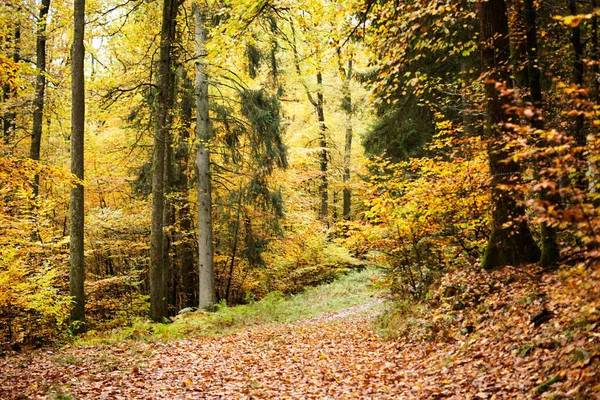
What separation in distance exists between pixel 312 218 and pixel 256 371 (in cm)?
1488

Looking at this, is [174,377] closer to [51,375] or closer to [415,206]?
[51,375]

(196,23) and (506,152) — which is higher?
(196,23)

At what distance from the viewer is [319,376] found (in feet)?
22.8

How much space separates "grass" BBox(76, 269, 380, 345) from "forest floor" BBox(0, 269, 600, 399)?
1168 millimetres

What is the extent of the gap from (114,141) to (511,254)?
16081 mm

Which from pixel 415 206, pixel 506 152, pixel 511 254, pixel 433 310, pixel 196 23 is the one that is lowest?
pixel 433 310

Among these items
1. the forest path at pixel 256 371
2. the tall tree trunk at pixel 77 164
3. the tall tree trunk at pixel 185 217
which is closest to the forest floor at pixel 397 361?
the forest path at pixel 256 371

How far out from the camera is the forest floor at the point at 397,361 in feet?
14.6

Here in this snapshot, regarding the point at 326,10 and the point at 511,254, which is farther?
the point at 326,10

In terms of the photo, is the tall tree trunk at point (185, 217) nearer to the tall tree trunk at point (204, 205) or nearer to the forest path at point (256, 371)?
the tall tree trunk at point (204, 205)

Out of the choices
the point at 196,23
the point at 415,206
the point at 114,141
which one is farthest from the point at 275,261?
the point at 415,206

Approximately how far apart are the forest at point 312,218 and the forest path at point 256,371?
2.2 inches

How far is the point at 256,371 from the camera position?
293 inches

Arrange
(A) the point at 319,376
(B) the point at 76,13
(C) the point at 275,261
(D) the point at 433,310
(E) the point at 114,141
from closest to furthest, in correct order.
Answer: (A) the point at 319,376 → (D) the point at 433,310 → (B) the point at 76,13 → (E) the point at 114,141 → (C) the point at 275,261
